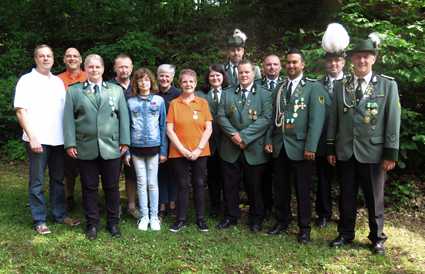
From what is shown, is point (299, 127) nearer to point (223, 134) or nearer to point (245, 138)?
point (245, 138)

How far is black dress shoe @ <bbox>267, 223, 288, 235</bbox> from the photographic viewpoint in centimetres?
557

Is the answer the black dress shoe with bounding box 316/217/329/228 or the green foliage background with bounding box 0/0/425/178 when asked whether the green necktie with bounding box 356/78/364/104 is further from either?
the green foliage background with bounding box 0/0/425/178

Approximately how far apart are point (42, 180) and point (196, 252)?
2050 mm

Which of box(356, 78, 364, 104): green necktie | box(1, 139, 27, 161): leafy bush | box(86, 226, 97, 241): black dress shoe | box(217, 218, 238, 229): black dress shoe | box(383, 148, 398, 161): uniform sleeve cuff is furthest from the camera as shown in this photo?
box(1, 139, 27, 161): leafy bush

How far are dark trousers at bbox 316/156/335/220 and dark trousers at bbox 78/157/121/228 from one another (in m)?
2.45

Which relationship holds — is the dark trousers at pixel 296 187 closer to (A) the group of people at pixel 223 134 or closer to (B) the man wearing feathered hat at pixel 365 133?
(A) the group of people at pixel 223 134

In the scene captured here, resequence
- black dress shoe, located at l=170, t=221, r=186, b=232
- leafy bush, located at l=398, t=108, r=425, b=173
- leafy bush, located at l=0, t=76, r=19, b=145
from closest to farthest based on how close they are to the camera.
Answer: black dress shoe, located at l=170, t=221, r=186, b=232, leafy bush, located at l=398, t=108, r=425, b=173, leafy bush, located at l=0, t=76, r=19, b=145

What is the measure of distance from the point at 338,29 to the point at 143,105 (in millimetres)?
2447

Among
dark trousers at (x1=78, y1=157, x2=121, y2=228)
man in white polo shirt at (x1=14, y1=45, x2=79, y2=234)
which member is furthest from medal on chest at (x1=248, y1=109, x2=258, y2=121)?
man in white polo shirt at (x1=14, y1=45, x2=79, y2=234)

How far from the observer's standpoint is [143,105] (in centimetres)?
550

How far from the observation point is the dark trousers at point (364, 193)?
498cm

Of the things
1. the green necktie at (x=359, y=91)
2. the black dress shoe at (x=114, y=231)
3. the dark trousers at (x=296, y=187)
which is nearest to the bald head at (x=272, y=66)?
the dark trousers at (x=296, y=187)

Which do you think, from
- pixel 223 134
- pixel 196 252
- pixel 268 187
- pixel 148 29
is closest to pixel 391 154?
pixel 268 187

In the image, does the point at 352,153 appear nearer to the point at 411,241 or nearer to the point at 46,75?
the point at 411,241
